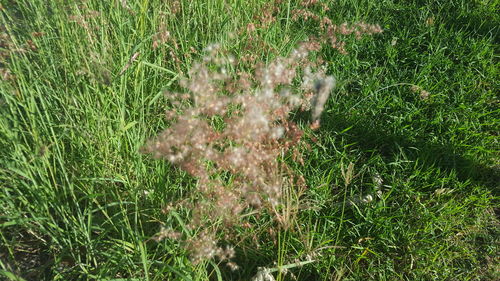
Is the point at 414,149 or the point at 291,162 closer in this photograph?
the point at 291,162

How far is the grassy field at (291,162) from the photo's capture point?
1705mm

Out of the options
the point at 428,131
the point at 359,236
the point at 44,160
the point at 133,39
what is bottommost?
the point at 359,236

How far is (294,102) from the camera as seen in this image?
1.83m

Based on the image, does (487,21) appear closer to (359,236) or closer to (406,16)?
(406,16)

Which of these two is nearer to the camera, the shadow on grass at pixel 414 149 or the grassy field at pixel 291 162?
the grassy field at pixel 291 162

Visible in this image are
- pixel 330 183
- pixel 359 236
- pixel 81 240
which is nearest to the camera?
pixel 81 240

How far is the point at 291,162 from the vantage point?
221cm

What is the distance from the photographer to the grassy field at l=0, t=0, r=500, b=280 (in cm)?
171

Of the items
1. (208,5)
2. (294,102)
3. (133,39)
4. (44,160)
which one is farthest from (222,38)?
(44,160)

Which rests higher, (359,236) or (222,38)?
→ (222,38)

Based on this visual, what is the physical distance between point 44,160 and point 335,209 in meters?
1.34

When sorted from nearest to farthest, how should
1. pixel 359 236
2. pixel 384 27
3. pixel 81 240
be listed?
pixel 81 240 → pixel 359 236 → pixel 384 27

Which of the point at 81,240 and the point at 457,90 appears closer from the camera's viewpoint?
the point at 81,240

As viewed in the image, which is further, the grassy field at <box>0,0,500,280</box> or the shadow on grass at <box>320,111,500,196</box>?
the shadow on grass at <box>320,111,500,196</box>
